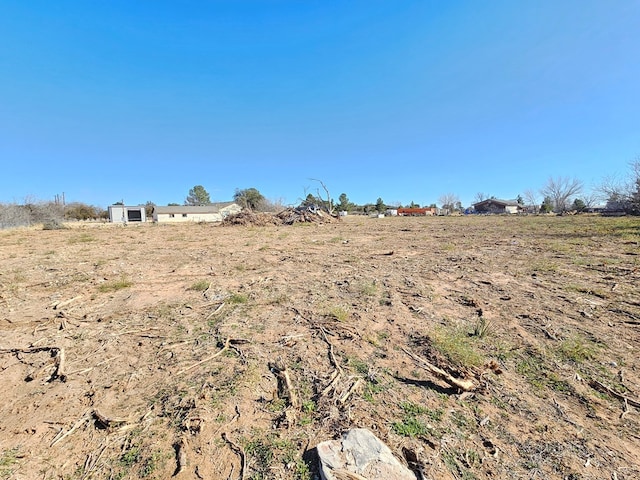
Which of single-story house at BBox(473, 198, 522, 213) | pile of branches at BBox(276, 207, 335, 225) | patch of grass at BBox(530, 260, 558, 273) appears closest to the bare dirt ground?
patch of grass at BBox(530, 260, 558, 273)

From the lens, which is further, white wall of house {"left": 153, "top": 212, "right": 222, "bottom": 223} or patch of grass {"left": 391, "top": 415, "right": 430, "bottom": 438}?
white wall of house {"left": 153, "top": 212, "right": 222, "bottom": 223}

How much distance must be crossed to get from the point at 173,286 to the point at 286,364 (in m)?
3.98

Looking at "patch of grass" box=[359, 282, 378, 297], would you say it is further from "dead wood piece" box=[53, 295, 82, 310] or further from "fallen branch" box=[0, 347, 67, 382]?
"dead wood piece" box=[53, 295, 82, 310]

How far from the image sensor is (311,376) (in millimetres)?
2676

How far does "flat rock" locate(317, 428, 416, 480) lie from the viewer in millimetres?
1576

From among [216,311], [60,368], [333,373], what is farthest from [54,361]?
[333,373]

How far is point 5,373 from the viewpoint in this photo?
285 cm

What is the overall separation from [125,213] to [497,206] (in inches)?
3247

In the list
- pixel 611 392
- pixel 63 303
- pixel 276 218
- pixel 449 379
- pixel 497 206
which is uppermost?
pixel 497 206

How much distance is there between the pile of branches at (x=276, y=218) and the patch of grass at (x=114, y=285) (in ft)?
53.5

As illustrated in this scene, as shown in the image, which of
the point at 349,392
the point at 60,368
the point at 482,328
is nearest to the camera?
the point at 349,392

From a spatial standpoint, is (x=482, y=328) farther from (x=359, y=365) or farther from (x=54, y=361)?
(x=54, y=361)

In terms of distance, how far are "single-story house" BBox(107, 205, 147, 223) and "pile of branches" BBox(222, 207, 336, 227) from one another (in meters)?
31.1

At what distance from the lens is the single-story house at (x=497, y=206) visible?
225ft
